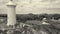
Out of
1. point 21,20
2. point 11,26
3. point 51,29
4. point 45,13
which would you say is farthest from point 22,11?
point 51,29

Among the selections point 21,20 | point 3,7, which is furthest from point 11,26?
point 3,7

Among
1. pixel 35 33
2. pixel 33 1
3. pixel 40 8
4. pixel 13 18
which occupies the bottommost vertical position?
pixel 35 33

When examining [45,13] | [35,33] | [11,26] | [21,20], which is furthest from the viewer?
[45,13]

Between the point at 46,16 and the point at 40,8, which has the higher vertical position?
the point at 40,8

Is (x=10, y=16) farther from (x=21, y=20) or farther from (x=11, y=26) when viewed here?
(x=21, y=20)

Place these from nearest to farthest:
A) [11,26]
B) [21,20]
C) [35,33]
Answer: [35,33] → [11,26] → [21,20]

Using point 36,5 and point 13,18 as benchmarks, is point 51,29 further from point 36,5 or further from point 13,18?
point 36,5

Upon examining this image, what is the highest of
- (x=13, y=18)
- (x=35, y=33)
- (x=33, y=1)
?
(x=33, y=1)

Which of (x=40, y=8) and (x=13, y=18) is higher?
(x=40, y=8)

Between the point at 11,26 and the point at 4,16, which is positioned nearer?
the point at 11,26
